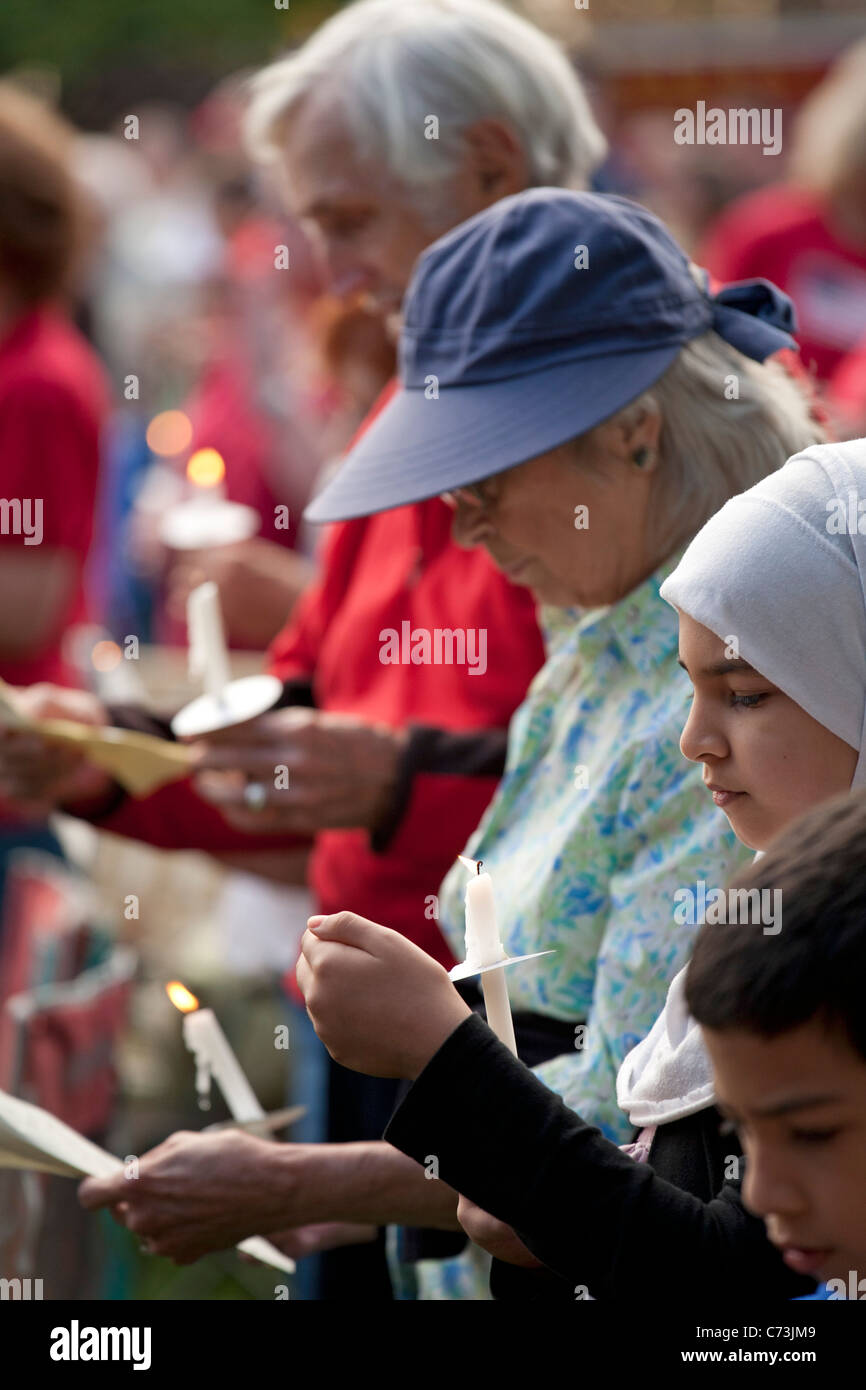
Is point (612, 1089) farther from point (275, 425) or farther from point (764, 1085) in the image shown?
point (275, 425)

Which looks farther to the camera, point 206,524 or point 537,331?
point 206,524

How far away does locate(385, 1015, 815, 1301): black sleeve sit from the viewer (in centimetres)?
119

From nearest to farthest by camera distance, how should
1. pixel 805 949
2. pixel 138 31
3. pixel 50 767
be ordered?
pixel 805 949 → pixel 50 767 → pixel 138 31

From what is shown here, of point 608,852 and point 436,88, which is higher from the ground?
point 436,88

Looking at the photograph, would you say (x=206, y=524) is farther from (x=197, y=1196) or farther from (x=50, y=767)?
(x=197, y=1196)

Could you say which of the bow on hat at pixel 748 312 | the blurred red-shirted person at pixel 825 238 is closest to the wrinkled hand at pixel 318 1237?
the bow on hat at pixel 748 312

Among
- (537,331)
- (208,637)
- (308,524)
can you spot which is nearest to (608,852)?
(537,331)

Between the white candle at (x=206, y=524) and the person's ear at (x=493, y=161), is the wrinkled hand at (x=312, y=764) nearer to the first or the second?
the white candle at (x=206, y=524)

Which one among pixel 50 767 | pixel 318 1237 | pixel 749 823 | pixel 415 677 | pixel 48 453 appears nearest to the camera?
pixel 749 823

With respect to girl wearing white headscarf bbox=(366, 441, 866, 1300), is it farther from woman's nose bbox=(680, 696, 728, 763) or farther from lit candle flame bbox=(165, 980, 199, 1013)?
lit candle flame bbox=(165, 980, 199, 1013)

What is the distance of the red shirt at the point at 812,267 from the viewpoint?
14.7 feet

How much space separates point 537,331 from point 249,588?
1.83m

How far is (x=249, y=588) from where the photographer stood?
3420 mm
